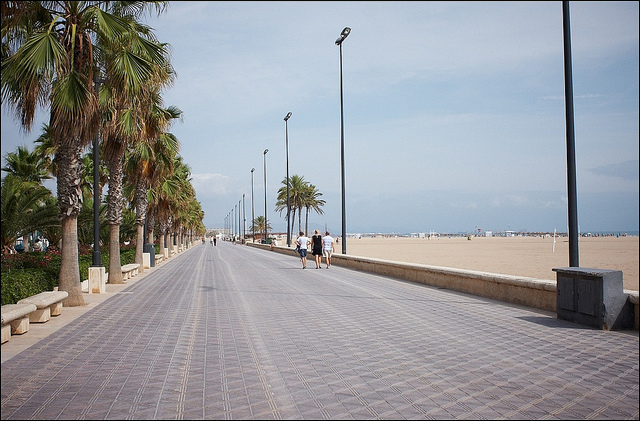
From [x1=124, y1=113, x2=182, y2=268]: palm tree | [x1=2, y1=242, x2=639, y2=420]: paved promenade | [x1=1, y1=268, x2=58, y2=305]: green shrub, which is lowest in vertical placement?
[x1=2, y1=242, x2=639, y2=420]: paved promenade

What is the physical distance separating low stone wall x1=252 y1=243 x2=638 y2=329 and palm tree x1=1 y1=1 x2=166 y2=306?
928 cm

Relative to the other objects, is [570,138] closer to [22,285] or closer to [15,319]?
[15,319]

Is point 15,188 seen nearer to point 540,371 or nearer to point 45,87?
point 45,87

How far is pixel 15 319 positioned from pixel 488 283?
10.00 meters

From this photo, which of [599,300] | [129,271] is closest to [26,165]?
[129,271]

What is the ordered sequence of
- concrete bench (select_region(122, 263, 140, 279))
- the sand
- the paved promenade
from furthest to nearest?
1. the sand
2. concrete bench (select_region(122, 263, 140, 279))
3. the paved promenade

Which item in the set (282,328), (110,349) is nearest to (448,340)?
(282,328)

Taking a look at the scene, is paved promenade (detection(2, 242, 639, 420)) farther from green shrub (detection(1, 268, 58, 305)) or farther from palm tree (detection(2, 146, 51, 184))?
palm tree (detection(2, 146, 51, 184))

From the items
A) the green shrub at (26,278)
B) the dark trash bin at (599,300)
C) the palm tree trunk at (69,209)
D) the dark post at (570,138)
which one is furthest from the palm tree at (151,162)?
the dark trash bin at (599,300)

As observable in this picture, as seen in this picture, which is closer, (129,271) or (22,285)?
(22,285)

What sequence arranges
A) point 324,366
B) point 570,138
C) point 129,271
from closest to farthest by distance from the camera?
point 324,366
point 570,138
point 129,271

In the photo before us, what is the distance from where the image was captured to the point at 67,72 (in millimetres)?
12586

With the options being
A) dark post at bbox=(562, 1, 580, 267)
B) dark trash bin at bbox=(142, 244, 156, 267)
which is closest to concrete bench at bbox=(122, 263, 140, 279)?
dark trash bin at bbox=(142, 244, 156, 267)

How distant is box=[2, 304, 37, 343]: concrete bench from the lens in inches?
348
